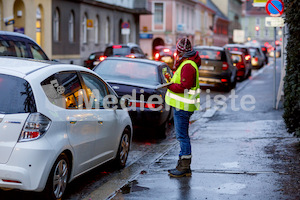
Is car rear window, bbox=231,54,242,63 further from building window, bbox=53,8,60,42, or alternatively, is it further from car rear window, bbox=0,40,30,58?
car rear window, bbox=0,40,30,58

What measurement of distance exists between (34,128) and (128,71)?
6.48 metres

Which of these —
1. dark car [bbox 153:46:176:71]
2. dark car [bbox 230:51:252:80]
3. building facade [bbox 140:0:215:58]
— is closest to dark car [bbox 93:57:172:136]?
dark car [bbox 230:51:252:80]

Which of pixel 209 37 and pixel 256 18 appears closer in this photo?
pixel 209 37

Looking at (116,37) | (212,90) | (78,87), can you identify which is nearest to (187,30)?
(116,37)

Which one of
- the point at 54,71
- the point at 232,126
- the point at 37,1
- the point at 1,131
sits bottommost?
the point at 232,126

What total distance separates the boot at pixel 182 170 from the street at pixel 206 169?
0.37 feet

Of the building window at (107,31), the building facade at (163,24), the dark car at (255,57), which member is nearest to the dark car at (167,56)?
the dark car at (255,57)

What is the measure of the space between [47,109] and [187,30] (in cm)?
6979

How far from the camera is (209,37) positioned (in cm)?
9131

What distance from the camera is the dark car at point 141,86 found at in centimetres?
1161

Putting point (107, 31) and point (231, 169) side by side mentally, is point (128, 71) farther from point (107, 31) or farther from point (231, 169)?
point (107, 31)

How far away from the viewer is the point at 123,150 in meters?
9.09

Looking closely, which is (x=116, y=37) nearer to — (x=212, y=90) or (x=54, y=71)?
(x=212, y=90)

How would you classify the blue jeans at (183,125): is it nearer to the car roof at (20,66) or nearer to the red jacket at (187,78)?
the red jacket at (187,78)
